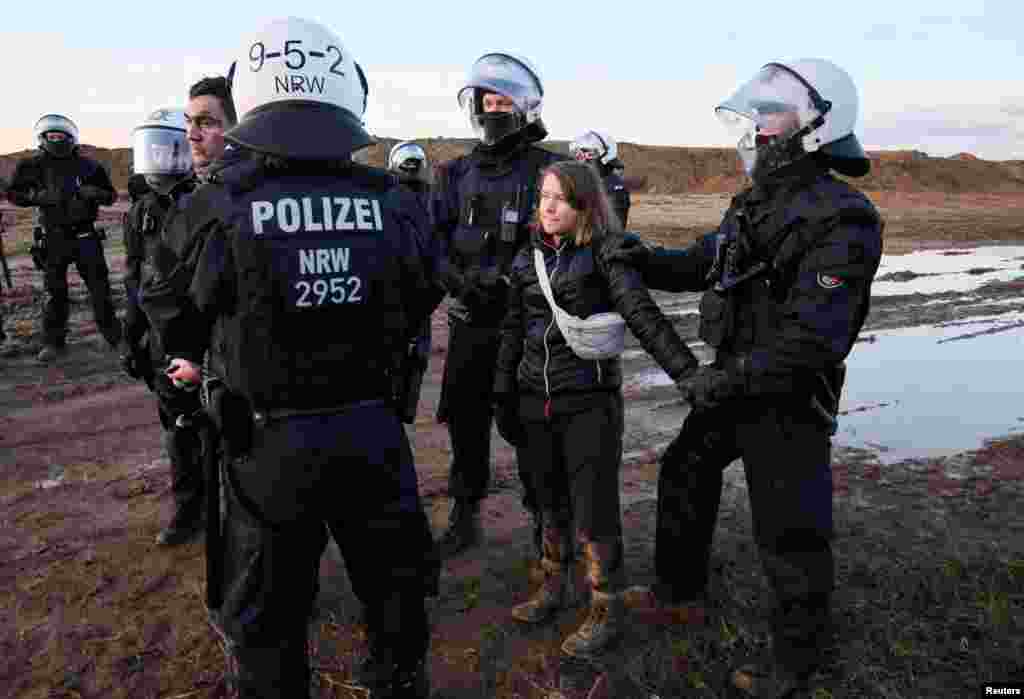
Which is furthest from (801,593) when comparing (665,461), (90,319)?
(90,319)

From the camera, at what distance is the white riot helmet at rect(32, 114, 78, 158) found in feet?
26.8

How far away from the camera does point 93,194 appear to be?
8.44 m

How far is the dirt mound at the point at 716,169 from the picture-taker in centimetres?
5359

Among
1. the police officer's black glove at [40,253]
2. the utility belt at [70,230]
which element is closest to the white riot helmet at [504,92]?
the utility belt at [70,230]

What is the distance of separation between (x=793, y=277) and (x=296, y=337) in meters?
1.77

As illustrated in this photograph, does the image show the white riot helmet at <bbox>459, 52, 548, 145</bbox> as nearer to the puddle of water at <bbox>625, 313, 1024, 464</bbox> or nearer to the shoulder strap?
the shoulder strap

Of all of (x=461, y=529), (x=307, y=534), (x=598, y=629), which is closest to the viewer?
(x=307, y=534)

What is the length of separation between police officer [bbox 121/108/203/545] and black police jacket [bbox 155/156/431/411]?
4.71 ft

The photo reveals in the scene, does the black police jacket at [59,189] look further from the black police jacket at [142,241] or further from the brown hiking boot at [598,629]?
the brown hiking boot at [598,629]

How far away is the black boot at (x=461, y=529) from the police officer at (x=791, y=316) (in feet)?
5.38

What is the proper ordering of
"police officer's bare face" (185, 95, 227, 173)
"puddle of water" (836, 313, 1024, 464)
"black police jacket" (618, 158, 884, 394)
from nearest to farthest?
"black police jacket" (618, 158, 884, 394) → "police officer's bare face" (185, 95, 227, 173) → "puddle of water" (836, 313, 1024, 464)

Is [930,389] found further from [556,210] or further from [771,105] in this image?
[556,210]

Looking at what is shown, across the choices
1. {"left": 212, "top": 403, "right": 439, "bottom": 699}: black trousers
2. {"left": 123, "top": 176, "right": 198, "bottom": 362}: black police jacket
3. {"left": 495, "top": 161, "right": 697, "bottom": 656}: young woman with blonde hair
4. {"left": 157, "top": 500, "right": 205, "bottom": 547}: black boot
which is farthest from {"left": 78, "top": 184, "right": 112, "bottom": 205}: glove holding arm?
{"left": 212, "top": 403, "right": 439, "bottom": 699}: black trousers

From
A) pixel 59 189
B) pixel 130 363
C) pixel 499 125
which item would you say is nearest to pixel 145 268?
pixel 130 363
